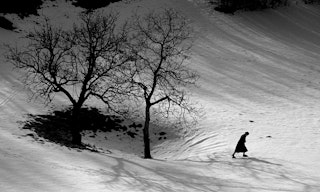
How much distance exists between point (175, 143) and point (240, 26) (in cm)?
2600

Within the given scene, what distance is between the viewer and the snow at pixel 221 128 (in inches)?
597

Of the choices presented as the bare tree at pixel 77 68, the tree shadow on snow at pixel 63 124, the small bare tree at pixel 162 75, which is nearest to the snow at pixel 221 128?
the tree shadow on snow at pixel 63 124

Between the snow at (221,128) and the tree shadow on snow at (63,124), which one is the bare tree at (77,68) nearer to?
the tree shadow on snow at (63,124)

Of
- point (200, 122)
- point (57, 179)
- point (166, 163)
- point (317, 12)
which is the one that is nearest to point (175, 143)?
point (200, 122)

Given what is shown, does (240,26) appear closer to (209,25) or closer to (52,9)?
(209,25)

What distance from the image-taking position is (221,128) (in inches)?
1006

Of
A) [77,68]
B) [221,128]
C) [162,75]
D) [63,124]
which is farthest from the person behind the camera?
[77,68]

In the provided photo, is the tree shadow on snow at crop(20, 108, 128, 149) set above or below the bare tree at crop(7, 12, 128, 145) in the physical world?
below

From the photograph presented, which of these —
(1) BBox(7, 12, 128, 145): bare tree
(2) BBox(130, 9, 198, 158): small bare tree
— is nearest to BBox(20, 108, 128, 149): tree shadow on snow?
(1) BBox(7, 12, 128, 145): bare tree

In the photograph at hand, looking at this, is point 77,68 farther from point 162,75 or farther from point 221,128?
point 221,128

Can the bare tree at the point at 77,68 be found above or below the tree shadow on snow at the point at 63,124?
above

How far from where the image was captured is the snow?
49.8 ft

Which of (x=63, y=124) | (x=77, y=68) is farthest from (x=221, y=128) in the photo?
(x=77, y=68)

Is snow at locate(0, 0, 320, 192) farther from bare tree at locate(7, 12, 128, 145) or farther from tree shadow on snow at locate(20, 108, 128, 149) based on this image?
bare tree at locate(7, 12, 128, 145)
